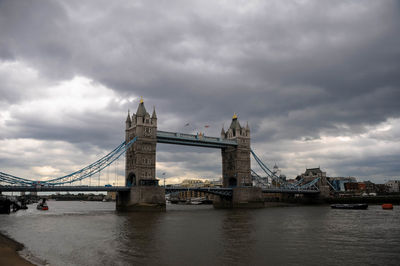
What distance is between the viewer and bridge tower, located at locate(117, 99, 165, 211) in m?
72.5

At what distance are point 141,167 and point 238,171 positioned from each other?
3280 centimetres

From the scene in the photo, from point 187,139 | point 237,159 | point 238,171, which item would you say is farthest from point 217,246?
point 237,159

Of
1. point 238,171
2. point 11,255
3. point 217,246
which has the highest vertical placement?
point 238,171

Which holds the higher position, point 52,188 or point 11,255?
point 52,188

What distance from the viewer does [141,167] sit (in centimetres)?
7862

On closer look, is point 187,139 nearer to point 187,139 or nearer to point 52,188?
point 187,139

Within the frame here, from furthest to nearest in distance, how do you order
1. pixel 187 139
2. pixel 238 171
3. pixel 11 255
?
pixel 238 171, pixel 187 139, pixel 11 255

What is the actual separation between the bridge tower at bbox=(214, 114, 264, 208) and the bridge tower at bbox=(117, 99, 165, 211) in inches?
1036

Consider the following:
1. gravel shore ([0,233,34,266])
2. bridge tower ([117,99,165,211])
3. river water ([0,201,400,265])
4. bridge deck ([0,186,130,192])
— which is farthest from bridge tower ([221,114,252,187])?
gravel shore ([0,233,34,266])

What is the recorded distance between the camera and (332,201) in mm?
111312

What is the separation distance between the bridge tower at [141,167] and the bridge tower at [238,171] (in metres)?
26.3

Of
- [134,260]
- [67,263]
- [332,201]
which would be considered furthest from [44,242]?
[332,201]

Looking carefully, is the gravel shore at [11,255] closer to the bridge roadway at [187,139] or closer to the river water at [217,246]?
the river water at [217,246]

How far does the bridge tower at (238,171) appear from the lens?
93000 millimetres
